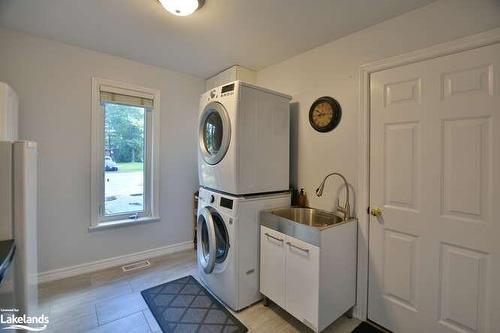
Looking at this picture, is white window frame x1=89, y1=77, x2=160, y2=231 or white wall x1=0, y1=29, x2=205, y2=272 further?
white window frame x1=89, y1=77, x2=160, y2=231

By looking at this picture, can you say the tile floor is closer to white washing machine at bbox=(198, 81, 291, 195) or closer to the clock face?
white washing machine at bbox=(198, 81, 291, 195)

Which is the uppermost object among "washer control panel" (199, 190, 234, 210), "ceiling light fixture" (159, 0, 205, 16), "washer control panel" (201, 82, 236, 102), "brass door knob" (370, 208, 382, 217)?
"ceiling light fixture" (159, 0, 205, 16)

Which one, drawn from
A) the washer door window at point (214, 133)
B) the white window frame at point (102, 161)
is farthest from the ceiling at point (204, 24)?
the washer door window at point (214, 133)

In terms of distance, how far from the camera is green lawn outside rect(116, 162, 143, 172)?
9.32 feet

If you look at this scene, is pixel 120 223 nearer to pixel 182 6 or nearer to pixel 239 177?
pixel 239 177

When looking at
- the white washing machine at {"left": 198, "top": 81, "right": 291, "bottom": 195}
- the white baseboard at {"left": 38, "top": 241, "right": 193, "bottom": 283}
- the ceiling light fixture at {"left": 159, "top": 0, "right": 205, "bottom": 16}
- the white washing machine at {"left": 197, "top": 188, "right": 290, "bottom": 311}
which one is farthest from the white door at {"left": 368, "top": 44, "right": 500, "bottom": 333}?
the white baseboard at {"left": 38, "top": 241, "right": 193, "bottom": 283}

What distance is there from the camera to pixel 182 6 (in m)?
1.63

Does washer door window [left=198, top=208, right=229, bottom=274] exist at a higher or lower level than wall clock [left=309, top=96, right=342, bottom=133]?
lower

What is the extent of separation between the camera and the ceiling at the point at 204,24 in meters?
1.72

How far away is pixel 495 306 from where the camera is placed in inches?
53.5

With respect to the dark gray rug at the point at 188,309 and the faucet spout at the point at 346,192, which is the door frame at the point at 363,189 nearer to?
the faucet spout at the point at 346,192

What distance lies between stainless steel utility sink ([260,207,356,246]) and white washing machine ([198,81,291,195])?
9.2 inches

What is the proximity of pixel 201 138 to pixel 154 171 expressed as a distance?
104cm

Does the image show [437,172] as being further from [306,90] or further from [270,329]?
[270,329]
